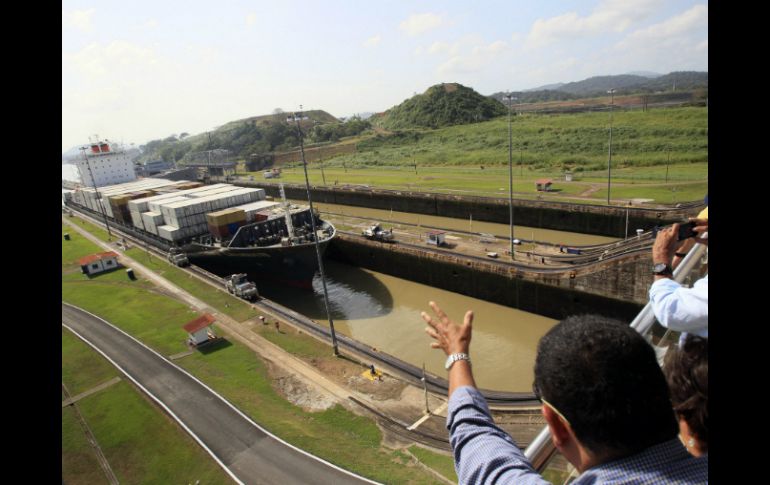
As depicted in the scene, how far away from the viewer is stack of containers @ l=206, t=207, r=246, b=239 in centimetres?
3744

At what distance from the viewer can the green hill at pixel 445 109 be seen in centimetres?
12988

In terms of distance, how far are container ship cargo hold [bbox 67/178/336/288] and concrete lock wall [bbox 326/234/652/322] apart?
6.26 m

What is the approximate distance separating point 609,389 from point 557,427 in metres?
0.37

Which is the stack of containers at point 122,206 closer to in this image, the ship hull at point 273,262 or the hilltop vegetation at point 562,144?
the ship hull at point 273,262

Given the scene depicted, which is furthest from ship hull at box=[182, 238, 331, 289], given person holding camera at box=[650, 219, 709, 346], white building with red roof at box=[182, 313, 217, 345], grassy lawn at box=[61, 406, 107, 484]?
person holding camera at box=[650, 219, 709, 346]

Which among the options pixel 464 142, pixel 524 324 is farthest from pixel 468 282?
pixel 464 142

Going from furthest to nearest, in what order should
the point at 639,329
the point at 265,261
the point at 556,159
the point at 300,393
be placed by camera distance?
the point at 556,159 → the point at 265,261 → the point at 300,393 → the point at 639,329

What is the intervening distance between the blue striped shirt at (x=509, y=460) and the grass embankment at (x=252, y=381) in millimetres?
11745

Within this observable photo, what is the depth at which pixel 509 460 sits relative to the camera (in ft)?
7.00

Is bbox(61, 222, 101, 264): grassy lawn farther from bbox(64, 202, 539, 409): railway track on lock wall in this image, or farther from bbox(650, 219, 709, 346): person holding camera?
bbox(650, 219, 709, 346): person holding camera

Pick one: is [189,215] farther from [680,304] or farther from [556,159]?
[556,159]

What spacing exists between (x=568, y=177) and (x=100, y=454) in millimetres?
51232

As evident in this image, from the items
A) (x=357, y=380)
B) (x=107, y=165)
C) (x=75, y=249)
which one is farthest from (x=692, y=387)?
(x=107, y=165)

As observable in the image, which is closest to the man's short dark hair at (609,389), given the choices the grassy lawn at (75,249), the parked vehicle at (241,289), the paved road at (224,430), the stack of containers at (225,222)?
the paved road at (224,430)
